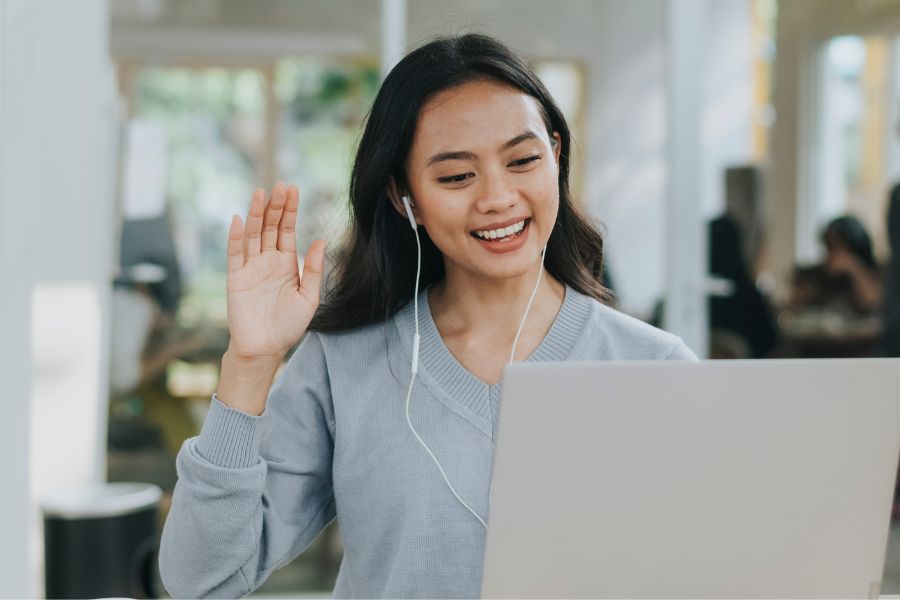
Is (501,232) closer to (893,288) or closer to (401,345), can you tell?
(401,345)

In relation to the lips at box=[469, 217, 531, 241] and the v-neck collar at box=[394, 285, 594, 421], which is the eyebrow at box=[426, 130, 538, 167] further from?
the v-neck collar at box=[394, 285, 594, 421]

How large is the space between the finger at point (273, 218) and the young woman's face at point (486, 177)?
216 mm

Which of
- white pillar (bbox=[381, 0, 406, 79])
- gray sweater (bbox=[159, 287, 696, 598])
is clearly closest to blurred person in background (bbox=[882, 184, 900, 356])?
white pillar (bbox=[381, 0, 406, 79])

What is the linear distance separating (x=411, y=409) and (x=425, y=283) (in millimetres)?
264

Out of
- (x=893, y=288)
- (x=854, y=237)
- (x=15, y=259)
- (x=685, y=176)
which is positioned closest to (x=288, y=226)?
(x=15, y=259)

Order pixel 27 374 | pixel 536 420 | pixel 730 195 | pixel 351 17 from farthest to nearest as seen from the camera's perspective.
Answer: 1. pixel 730 195
2. pixel 351 17
3. pixel 27 374
4. pixel 536 420

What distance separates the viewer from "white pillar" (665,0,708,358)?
12.0 ft

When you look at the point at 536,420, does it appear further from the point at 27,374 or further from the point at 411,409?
the point at 27,374

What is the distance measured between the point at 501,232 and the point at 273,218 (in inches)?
11.9

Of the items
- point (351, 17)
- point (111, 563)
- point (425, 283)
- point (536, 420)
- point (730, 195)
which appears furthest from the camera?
point (730, 195)

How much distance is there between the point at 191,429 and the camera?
3598 mm

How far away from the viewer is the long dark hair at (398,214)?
156cm

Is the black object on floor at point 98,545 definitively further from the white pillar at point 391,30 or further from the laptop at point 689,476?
the laptop at point 689,476

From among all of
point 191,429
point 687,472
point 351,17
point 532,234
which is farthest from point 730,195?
point 687,472
